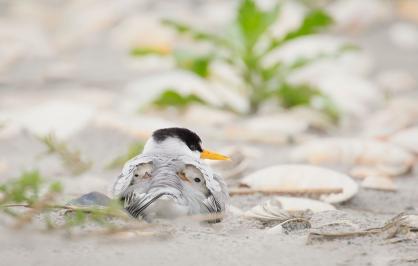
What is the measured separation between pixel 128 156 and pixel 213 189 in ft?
3.56

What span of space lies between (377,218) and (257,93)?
7.33ft

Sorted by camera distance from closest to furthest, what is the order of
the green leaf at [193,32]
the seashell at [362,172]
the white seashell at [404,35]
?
1. the seashell at [362,172]
2. the green leaf at [193,32]
3. the white seashell at [404,35]

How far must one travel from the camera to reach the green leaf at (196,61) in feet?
16.5

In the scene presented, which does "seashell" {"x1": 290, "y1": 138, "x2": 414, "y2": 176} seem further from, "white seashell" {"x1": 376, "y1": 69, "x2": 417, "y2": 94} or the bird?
"white seashell" {"x1": 376, "y1": 69, "x2": 417, "y2": 94}

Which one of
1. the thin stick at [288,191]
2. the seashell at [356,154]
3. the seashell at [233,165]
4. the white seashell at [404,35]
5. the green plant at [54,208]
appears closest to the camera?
the green plant at [54,208]

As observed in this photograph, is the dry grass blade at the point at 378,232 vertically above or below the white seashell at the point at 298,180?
below

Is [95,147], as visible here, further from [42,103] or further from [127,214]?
[127,214]

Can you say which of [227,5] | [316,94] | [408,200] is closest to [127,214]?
[408,200]

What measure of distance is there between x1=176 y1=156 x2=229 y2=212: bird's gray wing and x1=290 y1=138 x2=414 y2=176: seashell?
4.75 ft

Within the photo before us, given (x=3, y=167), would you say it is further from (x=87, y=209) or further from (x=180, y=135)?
(x=87, y=209)

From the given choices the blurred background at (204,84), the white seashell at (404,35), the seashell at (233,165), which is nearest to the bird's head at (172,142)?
the blurred background at (204,84)

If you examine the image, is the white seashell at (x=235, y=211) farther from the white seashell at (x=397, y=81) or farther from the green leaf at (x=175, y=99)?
the white seashell at (x=397, y=81)

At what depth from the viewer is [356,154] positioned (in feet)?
13.8

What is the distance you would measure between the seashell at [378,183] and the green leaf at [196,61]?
1.61 metres
